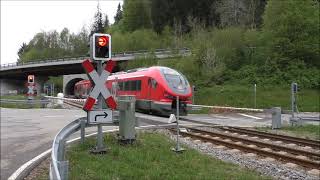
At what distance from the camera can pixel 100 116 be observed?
10953mm

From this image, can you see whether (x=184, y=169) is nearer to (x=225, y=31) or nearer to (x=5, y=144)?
(x=5, y=144)

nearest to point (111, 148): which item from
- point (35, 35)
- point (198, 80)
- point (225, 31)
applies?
point (198, 80)

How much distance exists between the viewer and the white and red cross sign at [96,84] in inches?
418

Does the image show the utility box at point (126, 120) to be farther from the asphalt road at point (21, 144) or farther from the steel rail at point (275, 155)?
the steel rail at point (275, 155)

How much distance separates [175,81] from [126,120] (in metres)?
15.7

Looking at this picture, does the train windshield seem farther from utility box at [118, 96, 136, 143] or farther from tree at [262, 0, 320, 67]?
tree at [262, 0, 320, 67]

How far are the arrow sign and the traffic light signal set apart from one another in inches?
45.7

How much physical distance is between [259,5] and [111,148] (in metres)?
72.1

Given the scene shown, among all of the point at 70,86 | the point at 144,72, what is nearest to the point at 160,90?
the point at 144,72

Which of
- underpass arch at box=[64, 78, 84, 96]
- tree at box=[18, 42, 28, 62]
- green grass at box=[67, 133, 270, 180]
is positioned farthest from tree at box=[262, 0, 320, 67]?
tree at box=[18, 42, 28, 62]

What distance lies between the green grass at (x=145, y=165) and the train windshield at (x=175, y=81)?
1495cm

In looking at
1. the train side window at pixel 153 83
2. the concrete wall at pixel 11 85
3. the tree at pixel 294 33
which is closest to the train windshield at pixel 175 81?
the train side window at pixel 153 83

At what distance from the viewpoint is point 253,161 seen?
1203 centimetres

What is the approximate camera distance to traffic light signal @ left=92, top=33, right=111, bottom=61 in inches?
428
